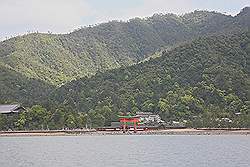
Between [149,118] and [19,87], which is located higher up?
[19,87]

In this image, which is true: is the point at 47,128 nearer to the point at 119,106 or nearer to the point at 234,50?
the point at 119,106

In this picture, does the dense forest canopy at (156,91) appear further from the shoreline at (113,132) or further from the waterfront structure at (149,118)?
the shoreline at (113,132)

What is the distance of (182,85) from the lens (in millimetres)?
119875

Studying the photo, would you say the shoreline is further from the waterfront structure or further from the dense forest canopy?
the waterfront structure

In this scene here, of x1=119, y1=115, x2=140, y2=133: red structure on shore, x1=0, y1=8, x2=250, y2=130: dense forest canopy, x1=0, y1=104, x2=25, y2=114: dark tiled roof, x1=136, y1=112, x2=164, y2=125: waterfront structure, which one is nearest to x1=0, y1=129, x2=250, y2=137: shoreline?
x1=119, y1=115, x2=140, y2=133: red structure on shore

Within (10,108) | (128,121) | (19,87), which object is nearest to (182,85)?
(128,121)

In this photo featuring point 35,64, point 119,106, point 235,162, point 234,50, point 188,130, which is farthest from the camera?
point 35,64

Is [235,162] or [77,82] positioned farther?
[77,82]

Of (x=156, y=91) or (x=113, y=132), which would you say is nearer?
(x=113, y=132)

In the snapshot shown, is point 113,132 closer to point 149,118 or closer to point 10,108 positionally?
point 149,118

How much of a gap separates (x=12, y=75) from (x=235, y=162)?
380 ft

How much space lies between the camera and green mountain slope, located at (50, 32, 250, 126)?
351 feet

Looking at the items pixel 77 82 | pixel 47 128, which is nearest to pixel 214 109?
pixel 47 128

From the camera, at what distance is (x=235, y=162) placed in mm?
40562
